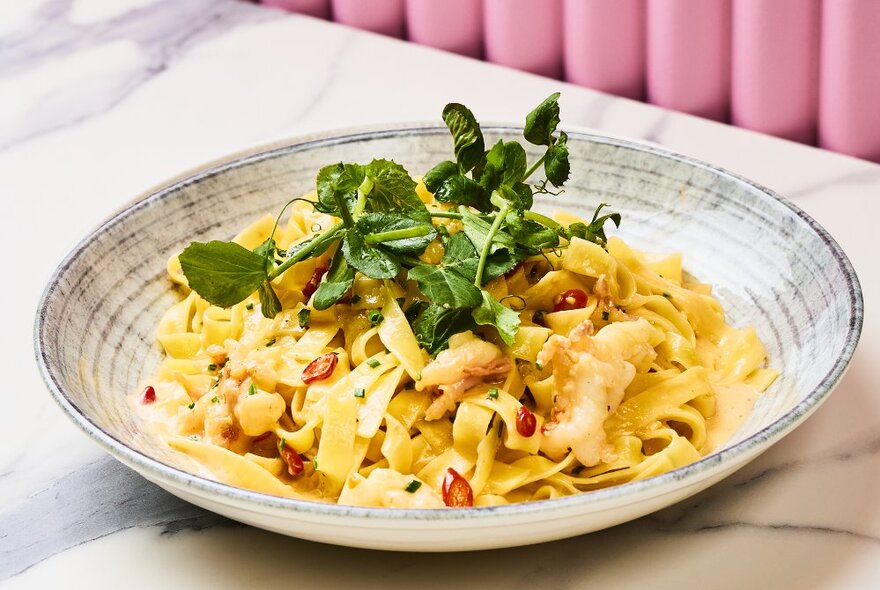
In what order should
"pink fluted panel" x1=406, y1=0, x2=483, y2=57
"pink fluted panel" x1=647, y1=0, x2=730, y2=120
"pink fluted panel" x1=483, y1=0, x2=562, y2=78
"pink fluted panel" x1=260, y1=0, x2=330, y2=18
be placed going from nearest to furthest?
"pink fluted panel" x1=647, y1=0, x2=730, y2=120, "pink fluted panel" x1=483, y1=0, x2=562, y2=78, "pink fluted panel" x1=406, y1=0, x2=483, y2=57, "pink fluted panel" x1=260, y1=0, x2=330, y2=18

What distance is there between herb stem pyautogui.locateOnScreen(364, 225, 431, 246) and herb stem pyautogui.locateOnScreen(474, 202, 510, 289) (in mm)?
160

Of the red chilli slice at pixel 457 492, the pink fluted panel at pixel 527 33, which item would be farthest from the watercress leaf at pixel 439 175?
the pink fluted panel at pixel 527 33

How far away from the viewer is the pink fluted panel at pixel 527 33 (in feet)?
17.2

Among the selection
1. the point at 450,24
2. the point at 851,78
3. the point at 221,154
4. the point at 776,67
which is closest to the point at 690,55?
the point at 776,67

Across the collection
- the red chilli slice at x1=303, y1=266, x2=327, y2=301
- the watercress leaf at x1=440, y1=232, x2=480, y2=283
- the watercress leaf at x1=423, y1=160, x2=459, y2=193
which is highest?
the watercress leaf at x1=423, y1=160, x2=459, y2=193

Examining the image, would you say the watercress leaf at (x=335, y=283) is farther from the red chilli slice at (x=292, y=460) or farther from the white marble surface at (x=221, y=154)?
the white marble surface at (x=221, y=154)

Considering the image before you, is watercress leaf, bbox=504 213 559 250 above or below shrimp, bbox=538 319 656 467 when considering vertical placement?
above

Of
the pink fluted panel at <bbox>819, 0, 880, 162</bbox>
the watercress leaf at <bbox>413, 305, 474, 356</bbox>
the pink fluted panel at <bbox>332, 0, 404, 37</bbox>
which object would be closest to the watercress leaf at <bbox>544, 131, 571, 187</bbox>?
the watercress leaf at <bbox>413, 305, 474, 356</bbox>

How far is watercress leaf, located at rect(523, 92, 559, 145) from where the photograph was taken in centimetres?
294

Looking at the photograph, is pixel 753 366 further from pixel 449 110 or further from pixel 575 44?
pixel 575 44

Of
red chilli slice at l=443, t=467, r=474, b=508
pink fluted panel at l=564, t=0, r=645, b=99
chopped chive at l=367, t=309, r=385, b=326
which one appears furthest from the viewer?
pink fluted panel at l=564, t=0, r=645, b=99

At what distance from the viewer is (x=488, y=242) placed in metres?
2.76

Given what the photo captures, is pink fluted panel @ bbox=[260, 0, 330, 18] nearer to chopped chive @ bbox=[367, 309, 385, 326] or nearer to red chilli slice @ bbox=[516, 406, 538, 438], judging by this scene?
chopped chive @ bbox=[367, 309, 385, 326]

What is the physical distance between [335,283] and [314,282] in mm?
242
